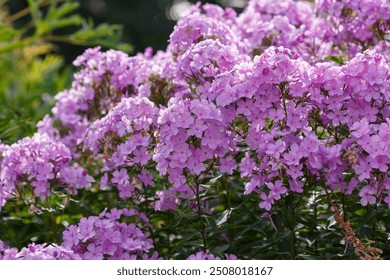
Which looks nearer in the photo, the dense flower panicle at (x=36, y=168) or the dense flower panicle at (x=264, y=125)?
the dense flower panicle at (x=264, y=125)

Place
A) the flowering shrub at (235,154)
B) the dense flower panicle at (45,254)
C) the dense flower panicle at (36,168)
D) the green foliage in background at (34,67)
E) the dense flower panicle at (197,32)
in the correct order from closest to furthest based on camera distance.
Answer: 1. the dense flower panicle at (45,254)
2. the flowering shrub at (235,154)
3. the dense flower panicle at (36,168)
4. the dense flower panicle at (197,32)
5. the green foliage in background at (34,67)

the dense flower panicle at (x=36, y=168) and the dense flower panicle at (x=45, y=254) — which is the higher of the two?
the dense flower panicle at (x=36, y=168)

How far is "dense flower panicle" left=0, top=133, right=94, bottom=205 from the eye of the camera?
2.63 meters

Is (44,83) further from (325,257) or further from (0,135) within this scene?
(325,257)

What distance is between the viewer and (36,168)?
8.64 feet

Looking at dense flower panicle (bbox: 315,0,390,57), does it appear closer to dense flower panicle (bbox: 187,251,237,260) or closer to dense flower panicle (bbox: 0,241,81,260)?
dense flower panicle (bbox: 187,251,237,260)

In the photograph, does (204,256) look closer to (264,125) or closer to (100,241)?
(100,241)

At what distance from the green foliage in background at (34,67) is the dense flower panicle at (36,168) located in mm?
548

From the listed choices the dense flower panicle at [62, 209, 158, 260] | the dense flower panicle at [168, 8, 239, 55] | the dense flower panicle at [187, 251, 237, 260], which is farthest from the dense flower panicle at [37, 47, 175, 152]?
the dense flower panicle at [187, 251, 237, 260]

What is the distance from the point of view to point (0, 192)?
2.67 m

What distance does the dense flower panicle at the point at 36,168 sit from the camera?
2.63m

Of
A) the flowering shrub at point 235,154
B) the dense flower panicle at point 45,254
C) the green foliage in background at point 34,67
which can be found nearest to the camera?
the dense flower panicle at point 45,254

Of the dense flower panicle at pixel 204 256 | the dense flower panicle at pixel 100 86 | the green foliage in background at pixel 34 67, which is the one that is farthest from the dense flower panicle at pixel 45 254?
the green foliage in background at pixel 34 67

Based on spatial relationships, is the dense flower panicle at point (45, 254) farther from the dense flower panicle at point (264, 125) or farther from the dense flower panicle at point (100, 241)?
the dense flower panicle at point (264, 125)
